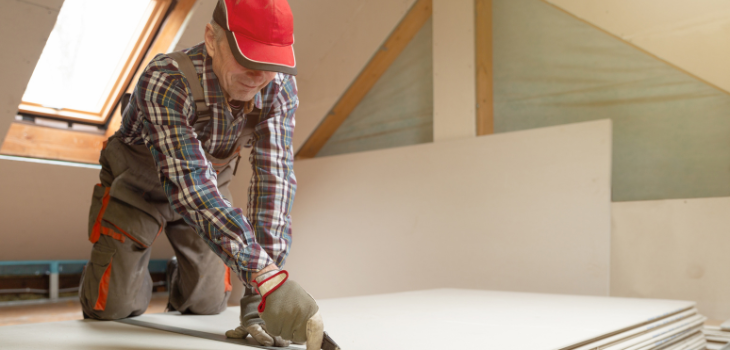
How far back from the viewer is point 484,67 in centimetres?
329

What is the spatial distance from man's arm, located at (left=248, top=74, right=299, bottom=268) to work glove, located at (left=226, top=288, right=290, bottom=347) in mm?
125

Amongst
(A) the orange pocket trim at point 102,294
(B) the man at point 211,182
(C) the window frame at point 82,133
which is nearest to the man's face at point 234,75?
(B) the man at point 211,182

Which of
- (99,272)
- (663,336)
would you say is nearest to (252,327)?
(99,272)

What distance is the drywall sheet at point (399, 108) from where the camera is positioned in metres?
3.65

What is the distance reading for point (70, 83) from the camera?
3.49 meters

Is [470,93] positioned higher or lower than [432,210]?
higher

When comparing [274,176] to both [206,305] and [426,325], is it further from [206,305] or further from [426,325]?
[206,305]

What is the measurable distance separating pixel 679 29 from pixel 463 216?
4.87 ft

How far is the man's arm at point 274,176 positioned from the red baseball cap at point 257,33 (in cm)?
28

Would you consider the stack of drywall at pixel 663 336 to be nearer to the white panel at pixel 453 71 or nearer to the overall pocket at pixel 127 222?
the overall pocket at pixel 127 222

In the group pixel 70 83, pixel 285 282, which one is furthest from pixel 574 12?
pixel 70 83

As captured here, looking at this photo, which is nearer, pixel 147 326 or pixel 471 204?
pixel 147 326

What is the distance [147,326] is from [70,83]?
2466 millimetres

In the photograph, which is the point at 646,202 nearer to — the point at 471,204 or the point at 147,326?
the point at 471,204
